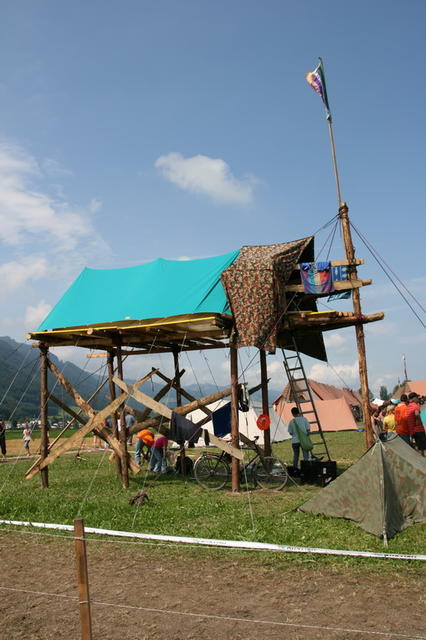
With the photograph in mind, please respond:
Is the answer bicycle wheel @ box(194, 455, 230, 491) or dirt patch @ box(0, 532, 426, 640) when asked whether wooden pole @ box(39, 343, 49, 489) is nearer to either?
bicycle wheel @ box(194, 455, 230, 491)

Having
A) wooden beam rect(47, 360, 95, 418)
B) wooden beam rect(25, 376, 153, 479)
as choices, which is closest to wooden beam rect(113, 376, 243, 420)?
wooden beam rect(25, 376, 153, 479)

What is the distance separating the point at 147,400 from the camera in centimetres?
1217

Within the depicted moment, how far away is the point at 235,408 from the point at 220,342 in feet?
10.5

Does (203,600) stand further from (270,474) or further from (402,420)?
(402,420)

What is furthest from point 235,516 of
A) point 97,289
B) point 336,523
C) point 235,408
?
point 97,289

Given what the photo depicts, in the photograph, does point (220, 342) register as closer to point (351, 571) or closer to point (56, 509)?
point (56, 509)

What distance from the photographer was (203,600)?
5758 millimetres

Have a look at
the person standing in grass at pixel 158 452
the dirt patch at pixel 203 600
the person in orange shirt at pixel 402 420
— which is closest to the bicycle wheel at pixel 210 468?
the person standing in grass at pixel 158 452

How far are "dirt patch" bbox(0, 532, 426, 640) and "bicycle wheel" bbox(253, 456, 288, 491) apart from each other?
5.04 metres

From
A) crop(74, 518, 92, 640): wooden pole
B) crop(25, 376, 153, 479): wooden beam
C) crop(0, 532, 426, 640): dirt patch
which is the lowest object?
crop(0, 532, 426, 640): dirt patch

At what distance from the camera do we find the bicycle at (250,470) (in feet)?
40.5

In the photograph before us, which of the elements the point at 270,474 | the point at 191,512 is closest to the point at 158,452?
the point at 270,474

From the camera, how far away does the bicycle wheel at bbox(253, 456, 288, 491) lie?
480 inches

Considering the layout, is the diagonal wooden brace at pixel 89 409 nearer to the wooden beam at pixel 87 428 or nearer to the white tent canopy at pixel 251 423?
the wooden beam at pixel 87 428
